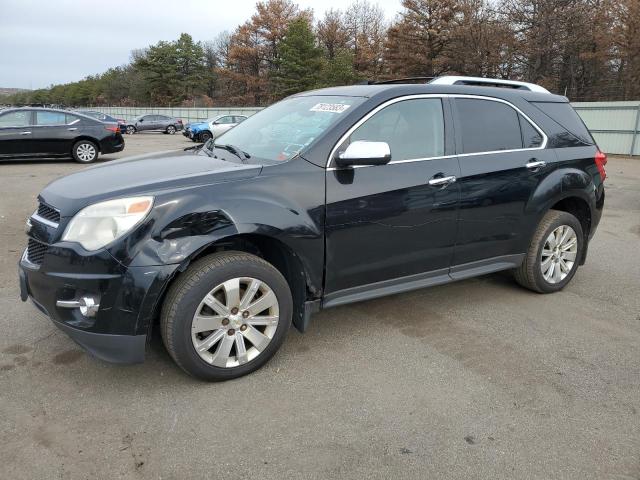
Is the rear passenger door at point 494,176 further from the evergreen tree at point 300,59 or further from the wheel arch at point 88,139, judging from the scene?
the evergreen tree at point 300,59

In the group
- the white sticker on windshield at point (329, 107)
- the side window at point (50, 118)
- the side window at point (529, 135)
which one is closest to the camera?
the white sticker on windshield at point (329, 107)

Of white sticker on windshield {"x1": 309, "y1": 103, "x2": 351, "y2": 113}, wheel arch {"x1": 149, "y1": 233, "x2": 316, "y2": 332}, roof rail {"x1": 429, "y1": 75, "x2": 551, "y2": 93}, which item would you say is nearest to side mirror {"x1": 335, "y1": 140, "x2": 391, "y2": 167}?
white sticker on windshield {"x1": 309, "y1": 103, "x2": 351, "y2": 113}

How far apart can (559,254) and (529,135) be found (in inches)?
44.8

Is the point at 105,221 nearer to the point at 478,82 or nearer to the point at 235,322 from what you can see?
the point at 235,322

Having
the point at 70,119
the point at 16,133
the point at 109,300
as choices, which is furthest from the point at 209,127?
the point at 109,300

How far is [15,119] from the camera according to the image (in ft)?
42.0

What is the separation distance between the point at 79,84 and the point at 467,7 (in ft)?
319

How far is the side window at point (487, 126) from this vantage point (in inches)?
157

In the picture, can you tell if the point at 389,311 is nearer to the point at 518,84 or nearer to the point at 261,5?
the point at 518,84

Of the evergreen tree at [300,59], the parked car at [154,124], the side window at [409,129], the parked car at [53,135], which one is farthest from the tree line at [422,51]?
the side window at [409,129]

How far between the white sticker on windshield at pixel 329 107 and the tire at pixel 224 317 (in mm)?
1239

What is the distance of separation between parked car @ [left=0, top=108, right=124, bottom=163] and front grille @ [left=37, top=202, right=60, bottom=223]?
1140 centimetres

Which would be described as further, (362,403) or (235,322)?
(235,322)

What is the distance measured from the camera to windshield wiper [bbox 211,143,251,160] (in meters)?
3.60
